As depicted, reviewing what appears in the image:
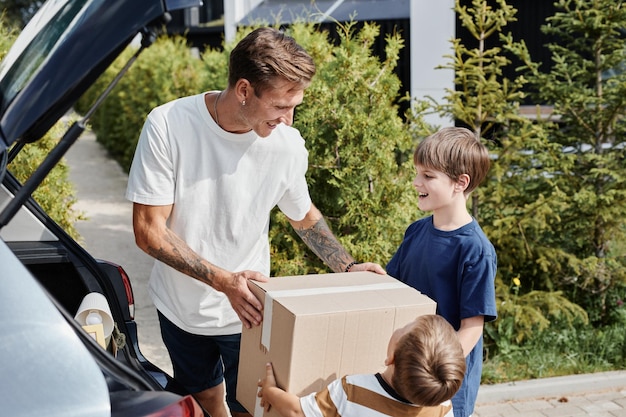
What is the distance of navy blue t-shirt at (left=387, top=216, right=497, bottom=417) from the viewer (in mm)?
2285

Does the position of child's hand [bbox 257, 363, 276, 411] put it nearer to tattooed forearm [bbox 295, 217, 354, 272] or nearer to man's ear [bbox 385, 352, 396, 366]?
man's ear [bbox 385, 352, 396, 366]

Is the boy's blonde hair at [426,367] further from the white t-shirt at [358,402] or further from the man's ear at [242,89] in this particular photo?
the man's ear at [242,89]

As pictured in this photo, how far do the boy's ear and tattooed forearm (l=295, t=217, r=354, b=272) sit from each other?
2.01 feet

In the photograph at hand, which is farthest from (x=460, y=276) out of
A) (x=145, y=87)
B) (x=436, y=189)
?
(x=145, y=87)

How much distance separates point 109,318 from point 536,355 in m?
3.15

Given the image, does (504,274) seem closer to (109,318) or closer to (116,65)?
(109,318)

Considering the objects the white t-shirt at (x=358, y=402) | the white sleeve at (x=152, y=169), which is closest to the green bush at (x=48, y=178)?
the white sleeve at (x=152, y=169)

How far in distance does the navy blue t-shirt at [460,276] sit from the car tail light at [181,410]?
0.96 meters

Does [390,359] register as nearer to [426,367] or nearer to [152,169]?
[426,367]

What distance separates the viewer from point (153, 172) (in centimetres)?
Answer: 251

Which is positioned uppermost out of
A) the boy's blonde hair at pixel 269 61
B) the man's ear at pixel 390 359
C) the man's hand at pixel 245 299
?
the boy's blonde hair at pixel 269 61

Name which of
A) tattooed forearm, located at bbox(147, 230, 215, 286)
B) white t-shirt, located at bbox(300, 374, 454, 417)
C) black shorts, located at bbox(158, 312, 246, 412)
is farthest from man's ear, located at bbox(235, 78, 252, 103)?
white t-shirt, located at bbox(300, 374, 454, 417)

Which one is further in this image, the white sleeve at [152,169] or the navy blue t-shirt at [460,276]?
the white sleeve at [152,169]

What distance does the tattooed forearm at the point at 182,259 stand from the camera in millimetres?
2484
